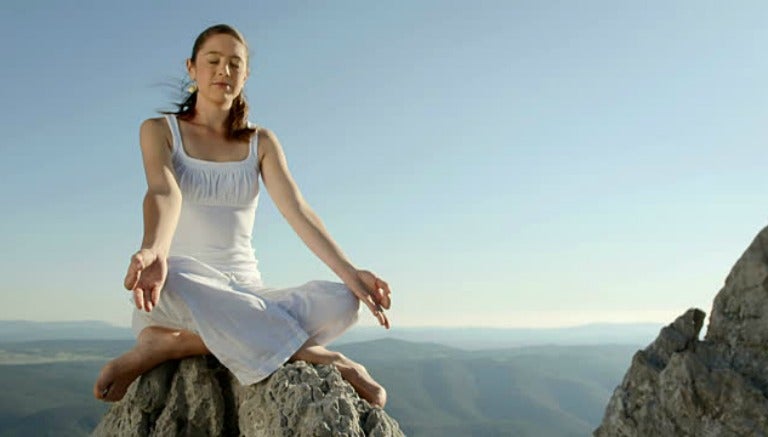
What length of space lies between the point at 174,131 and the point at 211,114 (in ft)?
0.82

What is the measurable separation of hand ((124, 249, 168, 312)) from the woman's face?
1.21m

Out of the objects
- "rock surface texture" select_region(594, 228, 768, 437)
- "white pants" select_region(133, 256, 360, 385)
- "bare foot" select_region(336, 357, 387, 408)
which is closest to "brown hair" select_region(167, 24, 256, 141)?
"white pants" select_region(133, 256, 360, 385)

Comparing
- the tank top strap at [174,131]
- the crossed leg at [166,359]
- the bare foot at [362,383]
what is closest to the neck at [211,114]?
the tank top strap at [174,131]

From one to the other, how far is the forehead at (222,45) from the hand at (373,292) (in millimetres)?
1481

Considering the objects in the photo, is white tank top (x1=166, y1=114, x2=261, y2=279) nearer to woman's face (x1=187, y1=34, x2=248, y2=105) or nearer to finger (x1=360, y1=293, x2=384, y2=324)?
woman's face (x1=187, y1=34, x2=248, y2=105)

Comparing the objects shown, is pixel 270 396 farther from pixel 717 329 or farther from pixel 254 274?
pixel 717 329

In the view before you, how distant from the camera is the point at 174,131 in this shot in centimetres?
467

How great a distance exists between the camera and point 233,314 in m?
4.13

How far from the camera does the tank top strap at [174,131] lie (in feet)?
15.2

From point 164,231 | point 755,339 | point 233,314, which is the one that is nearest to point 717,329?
point 755,339

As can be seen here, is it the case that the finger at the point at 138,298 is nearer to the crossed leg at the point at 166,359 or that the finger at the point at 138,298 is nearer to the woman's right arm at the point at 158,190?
the woman's right arm at the point at 158,190

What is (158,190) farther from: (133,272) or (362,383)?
(362,383)

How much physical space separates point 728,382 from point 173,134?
328 centimetres

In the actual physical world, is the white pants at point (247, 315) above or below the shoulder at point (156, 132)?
below
